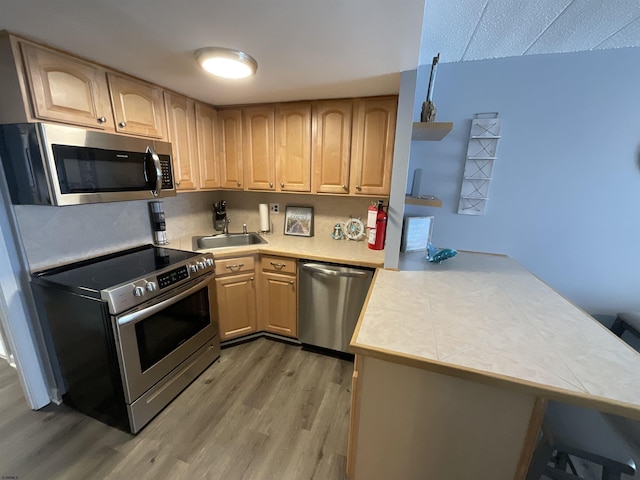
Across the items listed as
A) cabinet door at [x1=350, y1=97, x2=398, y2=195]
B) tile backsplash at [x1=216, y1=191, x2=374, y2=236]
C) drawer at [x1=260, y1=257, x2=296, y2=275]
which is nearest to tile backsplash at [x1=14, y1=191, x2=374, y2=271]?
tile backsplash at [x1=216, y1=191, x2=374, y2=236]

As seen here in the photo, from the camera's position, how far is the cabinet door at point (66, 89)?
1.28m

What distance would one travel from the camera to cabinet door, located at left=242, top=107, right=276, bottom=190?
92.5 inches

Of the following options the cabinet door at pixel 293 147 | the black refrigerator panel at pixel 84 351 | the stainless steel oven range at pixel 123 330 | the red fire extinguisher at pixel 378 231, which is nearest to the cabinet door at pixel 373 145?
the red fire extinguisher at pixel 378 231

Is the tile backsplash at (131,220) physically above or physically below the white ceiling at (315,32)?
below

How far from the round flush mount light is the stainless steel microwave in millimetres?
681

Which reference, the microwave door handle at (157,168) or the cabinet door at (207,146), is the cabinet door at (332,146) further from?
the microwave door handle at (157,168)

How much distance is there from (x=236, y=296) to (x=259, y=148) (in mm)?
1368

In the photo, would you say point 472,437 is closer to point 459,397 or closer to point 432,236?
point 459,397

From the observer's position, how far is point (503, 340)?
102cm

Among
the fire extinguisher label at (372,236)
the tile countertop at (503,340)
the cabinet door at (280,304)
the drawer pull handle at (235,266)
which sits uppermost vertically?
the fire extinguisher label at (372,236)

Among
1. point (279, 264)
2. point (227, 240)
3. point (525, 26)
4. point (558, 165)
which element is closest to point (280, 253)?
point (279, 264)

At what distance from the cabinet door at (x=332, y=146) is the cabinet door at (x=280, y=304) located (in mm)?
886

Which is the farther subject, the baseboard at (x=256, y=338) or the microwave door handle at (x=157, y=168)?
the baseboard at (x=256, y=338)

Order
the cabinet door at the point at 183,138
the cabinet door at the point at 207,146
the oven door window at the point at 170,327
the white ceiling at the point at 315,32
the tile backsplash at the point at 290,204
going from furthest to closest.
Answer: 1. the tile backsplash at the point at 290,204
2. the cabinet door at the point at 207,146
3. the cabinet door at the point at 183,138
4. the oven door window at the point at 170,327
5. the white ceiling at the point at 315,32
